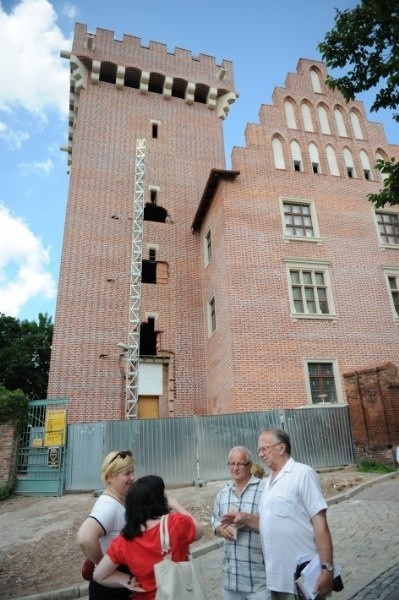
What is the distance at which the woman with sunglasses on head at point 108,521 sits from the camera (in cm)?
289

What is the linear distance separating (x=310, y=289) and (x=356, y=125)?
10.3m

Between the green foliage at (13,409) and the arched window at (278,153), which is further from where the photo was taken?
the arched window at (278,153)

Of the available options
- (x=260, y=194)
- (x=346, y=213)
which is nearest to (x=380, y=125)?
(x=346, y=213)

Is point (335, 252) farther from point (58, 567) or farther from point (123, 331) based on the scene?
point (58, 567)

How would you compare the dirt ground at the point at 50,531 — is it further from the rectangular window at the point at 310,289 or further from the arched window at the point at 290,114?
the arched window at the point at 290,114

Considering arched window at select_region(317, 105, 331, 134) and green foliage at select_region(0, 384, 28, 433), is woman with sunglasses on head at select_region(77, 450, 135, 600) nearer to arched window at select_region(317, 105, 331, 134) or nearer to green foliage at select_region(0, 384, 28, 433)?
green foliage at select_region(0, 384, 28, 433)

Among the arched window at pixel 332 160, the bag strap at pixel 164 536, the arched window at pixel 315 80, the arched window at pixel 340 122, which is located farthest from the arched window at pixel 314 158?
the bag strap at pixel 164 536

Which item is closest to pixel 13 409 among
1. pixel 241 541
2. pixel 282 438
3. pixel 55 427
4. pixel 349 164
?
pixel 55 427

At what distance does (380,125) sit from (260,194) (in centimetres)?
869

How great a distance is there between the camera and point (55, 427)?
13.4 meters

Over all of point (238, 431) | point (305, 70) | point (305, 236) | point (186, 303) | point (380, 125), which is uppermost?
point (305, 70)

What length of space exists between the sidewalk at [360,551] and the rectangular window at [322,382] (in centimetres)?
571

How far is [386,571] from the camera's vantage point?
5.05m

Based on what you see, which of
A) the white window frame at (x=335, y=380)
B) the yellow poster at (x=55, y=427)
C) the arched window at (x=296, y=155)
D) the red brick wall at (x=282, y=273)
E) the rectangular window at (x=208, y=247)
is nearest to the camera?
the yellow poster at (x=55, y=427)
